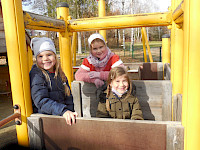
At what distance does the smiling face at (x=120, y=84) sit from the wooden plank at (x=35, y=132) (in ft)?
2.36

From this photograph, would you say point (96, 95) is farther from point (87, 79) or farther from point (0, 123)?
point (0, 123)

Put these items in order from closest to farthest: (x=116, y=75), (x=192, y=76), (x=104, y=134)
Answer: (x=192, y=76), (x=104, y=134), (x=116, y=75)

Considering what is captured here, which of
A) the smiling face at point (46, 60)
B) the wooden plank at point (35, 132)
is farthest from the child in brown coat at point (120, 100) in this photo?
the wooden plank at point (35, 132)

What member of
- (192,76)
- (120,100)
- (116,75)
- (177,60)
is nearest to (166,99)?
(177,60)

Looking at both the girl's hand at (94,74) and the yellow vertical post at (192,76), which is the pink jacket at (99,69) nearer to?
the girl's hand at (94,74)

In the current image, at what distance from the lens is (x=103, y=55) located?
80.1 inches

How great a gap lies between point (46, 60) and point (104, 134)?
2.37ft

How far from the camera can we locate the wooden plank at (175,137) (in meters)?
1.00

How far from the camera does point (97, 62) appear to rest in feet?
6.75

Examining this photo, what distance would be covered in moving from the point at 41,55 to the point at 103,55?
0.73 meters

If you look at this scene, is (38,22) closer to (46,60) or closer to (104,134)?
(46,60)

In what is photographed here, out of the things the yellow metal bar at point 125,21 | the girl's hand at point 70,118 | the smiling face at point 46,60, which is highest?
the yellow metal bar at point 125,21

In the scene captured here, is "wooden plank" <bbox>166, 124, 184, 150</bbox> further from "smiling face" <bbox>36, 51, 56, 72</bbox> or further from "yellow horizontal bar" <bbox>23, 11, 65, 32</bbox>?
"yellow horizontal bar" <bbox>23, 11, 65, 32</bbox>

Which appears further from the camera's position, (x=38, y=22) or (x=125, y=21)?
(x=125, y=21)
